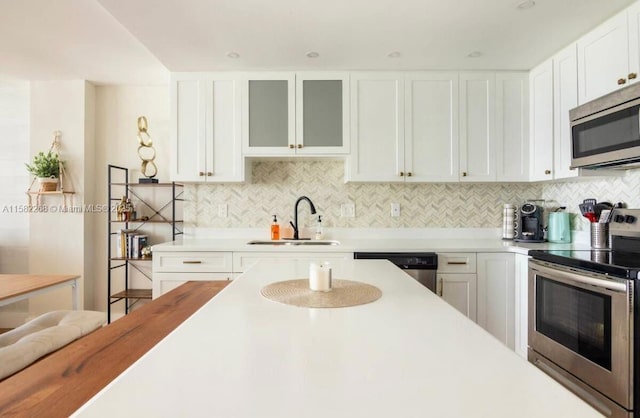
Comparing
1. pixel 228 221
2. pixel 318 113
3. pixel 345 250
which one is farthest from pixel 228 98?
pixel 345 250

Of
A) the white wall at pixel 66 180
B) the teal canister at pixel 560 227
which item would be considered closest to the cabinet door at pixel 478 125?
the teal canister at pixel 560 227

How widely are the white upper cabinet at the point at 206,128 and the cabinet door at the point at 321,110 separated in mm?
535

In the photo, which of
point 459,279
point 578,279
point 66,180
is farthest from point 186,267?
point 578,279

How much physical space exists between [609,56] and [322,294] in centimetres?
234

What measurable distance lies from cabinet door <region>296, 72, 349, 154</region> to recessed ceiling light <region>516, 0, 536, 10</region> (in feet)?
4.20

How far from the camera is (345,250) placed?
2562mm

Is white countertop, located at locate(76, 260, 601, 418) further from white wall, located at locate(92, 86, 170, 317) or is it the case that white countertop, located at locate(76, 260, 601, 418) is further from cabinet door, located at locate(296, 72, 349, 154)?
white wall, located at locate(92, 86, 170, 317)

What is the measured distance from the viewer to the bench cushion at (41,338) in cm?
112

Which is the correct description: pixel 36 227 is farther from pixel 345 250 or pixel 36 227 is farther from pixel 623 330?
pixel 623 330

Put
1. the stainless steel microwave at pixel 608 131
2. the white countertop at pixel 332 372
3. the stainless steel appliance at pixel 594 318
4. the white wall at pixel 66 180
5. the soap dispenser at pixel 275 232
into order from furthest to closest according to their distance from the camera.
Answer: the white wall at pixel 66 180
the soap dispenser at pixel 275 232
the stainless steel microwave at pixel 608 131
the stainless steel appliance at pixel 594 318
the white countertop at pixel 332 372

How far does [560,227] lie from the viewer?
2.73m

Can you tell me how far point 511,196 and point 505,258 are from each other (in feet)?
2.81

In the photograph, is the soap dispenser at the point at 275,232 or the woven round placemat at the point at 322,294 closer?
the woven round placemat at the point at 322,294

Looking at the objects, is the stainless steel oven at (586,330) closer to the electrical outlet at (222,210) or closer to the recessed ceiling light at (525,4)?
the recessed ceiling light at (525,4)
